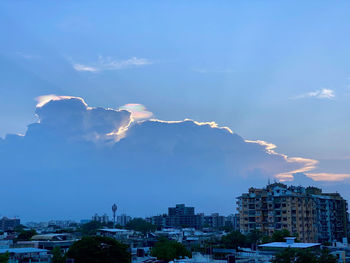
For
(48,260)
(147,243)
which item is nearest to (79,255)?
(48,260)

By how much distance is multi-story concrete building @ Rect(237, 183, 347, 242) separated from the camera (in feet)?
330

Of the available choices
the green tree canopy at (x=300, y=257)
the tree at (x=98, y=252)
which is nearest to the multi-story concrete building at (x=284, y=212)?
the tree at (x=98, y=252)

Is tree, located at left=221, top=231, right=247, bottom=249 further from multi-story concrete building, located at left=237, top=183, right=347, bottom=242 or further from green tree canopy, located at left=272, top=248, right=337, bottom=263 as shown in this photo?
green tree canopy, located at left=272, top=248, right=337, bottom=263

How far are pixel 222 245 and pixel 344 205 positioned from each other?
61.6 m

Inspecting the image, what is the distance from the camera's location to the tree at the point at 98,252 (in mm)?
53344

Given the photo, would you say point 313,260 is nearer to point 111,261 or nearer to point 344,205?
point 111,261

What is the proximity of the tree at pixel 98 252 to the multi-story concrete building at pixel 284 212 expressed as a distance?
5302 cm

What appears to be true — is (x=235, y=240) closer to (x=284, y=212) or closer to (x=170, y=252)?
(x=284, y=212)

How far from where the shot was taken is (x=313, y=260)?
4041cm

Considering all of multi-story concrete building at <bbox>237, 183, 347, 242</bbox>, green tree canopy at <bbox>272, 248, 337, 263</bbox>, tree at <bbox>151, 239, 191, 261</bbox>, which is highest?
multi-story concrete building at <bbox>237, 183, 347, 242</bbox>

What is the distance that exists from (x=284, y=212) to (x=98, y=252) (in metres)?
59.6

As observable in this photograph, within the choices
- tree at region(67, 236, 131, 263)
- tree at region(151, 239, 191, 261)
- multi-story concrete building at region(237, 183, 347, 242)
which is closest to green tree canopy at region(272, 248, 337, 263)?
tree at region(67, 236, 131, 263)

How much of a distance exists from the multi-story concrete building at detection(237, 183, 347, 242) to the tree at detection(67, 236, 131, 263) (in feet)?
174

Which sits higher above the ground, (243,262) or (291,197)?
(291,197)
